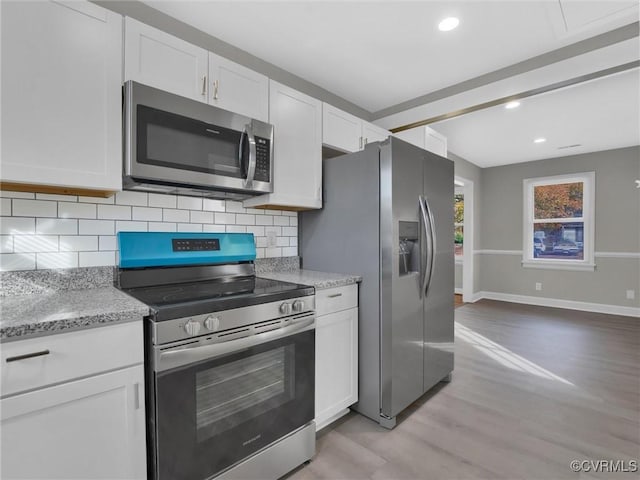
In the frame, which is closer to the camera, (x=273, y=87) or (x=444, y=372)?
(x=273, y=87)

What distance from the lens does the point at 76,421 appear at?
3.57ft

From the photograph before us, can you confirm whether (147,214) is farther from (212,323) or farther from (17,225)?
(212,323)

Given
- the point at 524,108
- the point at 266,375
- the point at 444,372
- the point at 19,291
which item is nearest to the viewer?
the point at 19,291

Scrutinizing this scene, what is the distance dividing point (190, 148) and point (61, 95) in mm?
541

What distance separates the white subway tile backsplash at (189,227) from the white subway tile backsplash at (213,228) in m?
0.03

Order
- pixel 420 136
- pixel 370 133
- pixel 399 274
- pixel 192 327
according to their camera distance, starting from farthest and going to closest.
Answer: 1. pixel 420 136
2. pixel 370 133
3. pixel 399 274
4. pixel 192 327

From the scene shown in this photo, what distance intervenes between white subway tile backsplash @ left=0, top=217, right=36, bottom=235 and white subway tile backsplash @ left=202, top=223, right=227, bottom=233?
83cm

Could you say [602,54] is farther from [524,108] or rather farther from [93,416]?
[93,416]

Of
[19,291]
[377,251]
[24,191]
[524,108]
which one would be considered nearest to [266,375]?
[377,251]

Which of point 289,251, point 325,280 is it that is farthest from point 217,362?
point 289,251

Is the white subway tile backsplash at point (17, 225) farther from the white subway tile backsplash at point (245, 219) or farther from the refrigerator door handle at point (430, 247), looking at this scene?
the refrigerator door handle at point (430, 247)

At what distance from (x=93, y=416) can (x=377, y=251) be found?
1592mm

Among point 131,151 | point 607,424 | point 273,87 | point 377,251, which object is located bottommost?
point 607,424

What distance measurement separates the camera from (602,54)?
7.16 feet
